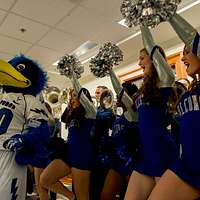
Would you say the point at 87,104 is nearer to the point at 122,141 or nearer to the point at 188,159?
the point at 122,141

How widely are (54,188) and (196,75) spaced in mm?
1672

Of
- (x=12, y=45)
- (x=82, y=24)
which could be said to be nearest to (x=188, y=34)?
(x=82, y=24)

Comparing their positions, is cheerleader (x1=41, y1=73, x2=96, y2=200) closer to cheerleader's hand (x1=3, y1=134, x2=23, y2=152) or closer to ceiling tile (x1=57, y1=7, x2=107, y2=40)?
cheerleader's hand (x1=3, y1=134, x2=23, y2=152)

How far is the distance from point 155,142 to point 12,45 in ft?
11.7

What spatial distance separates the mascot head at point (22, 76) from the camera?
1.65 metres

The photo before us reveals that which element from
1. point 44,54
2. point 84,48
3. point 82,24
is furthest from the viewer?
point 44,54

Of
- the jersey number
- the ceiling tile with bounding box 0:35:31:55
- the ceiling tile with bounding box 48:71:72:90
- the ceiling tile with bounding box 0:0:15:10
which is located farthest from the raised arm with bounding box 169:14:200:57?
the ceiling tile with bounding box 48:71:72:90

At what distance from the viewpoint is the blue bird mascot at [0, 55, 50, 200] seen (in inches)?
61.7

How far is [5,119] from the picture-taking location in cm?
160

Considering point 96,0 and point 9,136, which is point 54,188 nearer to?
point 9,136

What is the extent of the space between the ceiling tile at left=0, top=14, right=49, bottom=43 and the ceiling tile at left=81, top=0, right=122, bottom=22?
833 mm

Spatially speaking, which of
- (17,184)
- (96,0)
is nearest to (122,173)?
(17,184)

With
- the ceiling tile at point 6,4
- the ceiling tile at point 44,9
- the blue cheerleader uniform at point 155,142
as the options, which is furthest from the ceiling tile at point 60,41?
the blue cheerleader uniform at point 155,142

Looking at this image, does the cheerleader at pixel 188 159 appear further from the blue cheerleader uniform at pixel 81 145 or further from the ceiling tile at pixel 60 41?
the ceiling tile at pixel 60 41
